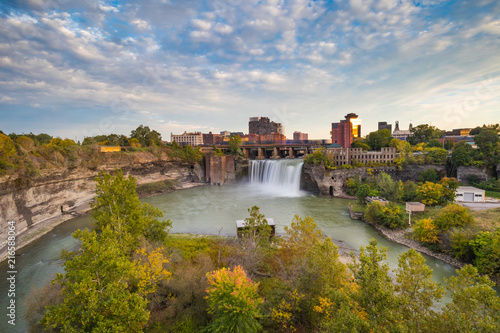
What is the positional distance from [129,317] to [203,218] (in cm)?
2219

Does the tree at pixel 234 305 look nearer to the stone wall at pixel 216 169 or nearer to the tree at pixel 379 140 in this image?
the stone wall at pixel 216 169

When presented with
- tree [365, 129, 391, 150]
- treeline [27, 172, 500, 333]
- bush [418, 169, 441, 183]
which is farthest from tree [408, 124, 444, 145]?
treeline [27, 172, 500, 333]

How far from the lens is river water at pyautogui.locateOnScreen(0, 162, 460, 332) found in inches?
656

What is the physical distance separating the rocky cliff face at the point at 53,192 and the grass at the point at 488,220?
38913 mm

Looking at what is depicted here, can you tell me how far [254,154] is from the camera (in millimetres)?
83625

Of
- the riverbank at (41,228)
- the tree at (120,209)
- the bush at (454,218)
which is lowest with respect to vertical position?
the riverbank at (41,228)

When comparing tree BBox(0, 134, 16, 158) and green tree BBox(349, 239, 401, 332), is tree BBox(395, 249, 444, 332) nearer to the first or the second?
green tree BBox(349, 239, 401, 332)

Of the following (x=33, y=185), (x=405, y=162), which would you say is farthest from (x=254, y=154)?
(x=33, y=185)

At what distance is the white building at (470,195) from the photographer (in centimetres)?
2781

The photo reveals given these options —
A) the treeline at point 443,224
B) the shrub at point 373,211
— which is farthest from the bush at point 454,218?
the shrub at point 373,211

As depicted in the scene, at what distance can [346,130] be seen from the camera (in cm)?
6462

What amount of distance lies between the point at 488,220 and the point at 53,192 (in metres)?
46.9

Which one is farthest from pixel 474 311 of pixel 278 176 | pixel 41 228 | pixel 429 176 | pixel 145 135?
pixel 145 135

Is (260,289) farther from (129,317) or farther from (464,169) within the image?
(464,169)
